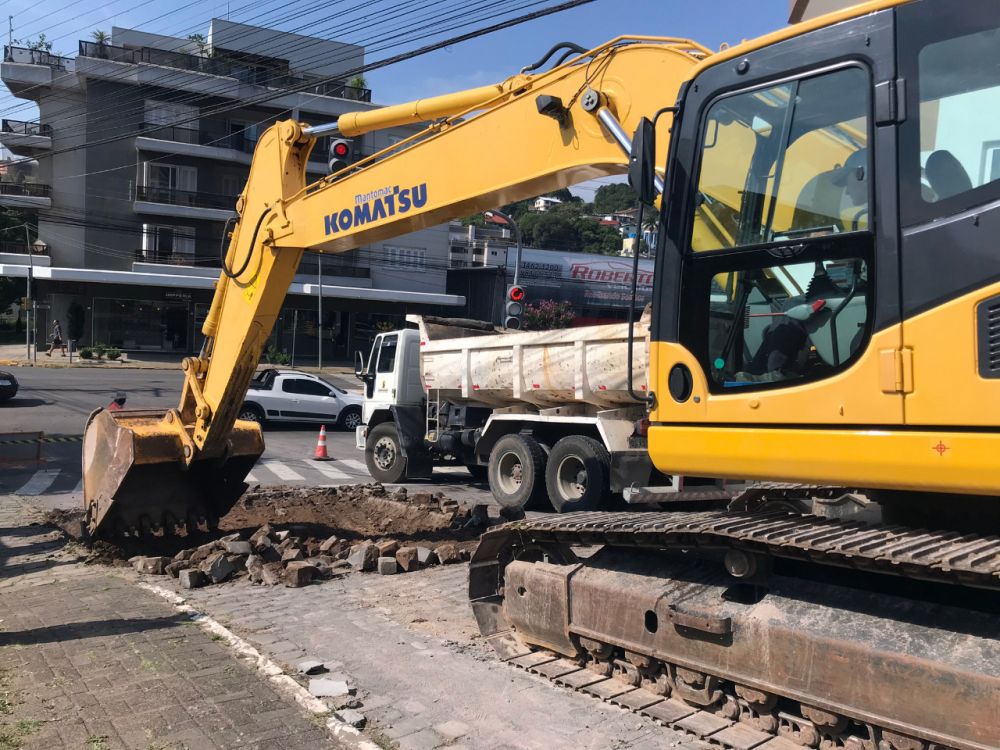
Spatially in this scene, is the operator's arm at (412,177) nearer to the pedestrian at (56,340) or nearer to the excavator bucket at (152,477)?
the excavator bucket at (152,477)

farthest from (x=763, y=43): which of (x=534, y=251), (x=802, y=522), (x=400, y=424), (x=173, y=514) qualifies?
(x=534, y=251)

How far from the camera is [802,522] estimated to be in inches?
175

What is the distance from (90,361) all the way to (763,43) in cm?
4014

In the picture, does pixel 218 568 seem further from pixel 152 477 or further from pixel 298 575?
pixel 152 477

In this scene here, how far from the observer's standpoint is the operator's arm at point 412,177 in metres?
5.74

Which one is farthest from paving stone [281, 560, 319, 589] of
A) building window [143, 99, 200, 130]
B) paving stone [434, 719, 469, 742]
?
building window [143, 99, 200, 130]

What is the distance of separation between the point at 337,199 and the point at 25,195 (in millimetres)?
42438

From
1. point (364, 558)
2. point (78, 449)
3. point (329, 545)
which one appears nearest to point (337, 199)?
point (364, 558)

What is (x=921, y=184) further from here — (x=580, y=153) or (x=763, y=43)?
(x=580, y=153)

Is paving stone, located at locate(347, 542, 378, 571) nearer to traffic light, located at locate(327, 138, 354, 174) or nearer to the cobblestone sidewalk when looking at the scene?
the cobblestone sidewalk

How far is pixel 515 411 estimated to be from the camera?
13.1m

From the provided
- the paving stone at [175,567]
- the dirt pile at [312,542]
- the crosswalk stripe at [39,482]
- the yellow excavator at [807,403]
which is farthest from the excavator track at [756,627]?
the crosswalk stripe at [39,482]

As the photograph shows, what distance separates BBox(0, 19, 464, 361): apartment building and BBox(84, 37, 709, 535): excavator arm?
36.3m

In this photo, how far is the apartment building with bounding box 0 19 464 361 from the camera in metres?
43.5
